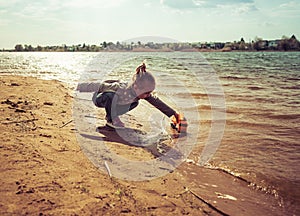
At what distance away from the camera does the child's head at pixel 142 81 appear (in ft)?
12.1

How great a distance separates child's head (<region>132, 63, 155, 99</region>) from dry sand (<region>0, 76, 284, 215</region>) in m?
1.06

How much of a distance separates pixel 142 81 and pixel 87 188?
1.99 m

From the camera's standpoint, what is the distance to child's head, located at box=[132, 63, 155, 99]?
3.69 metres

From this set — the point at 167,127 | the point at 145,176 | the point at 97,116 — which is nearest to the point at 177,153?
the point at 145,176

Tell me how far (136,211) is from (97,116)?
299cm

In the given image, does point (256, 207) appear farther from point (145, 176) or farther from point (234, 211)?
point (145, 176)

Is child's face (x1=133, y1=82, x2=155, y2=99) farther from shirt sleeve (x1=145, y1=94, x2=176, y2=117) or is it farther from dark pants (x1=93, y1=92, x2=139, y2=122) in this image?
dark pants (x1=93, y1=92, x2=139, y2=122)

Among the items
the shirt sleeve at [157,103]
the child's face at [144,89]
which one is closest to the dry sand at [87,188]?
the child's face at [144,89]

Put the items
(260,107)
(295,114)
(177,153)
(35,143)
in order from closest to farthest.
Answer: (35,143), (177,153), (295,114), (260,107)

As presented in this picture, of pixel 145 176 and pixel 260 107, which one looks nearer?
pixel 145 176

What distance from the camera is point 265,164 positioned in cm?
304

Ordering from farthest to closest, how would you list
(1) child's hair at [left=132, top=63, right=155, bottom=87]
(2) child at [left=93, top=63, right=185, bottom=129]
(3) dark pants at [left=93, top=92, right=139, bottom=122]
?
(3) dark pants at [left=93, top=92, right=139, bottom=122], (2) child at [left=93, top=63, right=185, bottom=129], (1) child's hair at [left=132, top=63, right=155, bottom=87]

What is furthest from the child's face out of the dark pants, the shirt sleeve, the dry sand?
the dry sand

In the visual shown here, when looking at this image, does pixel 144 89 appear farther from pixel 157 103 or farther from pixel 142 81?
pixel 157 103
